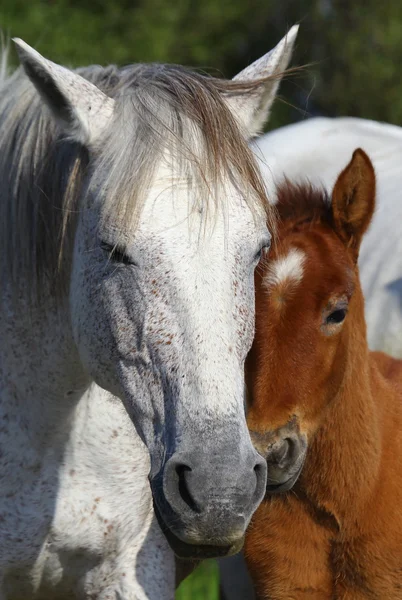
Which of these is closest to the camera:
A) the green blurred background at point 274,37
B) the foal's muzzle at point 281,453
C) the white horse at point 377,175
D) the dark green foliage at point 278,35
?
the foal's muzzle at point 281,453

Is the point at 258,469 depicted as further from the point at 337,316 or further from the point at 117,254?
the point at 337,316

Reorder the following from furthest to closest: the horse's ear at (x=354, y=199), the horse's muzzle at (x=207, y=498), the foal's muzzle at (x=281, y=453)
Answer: the horse's ear at (x=354, y=199)
the foal's muzzle at (x=281, y=453)
the horse's muzzle at (x=207, y=498)

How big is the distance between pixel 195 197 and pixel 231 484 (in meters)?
0.59

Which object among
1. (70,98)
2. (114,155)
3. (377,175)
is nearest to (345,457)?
(114,155)

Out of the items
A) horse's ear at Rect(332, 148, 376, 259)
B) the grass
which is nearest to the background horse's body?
the grass

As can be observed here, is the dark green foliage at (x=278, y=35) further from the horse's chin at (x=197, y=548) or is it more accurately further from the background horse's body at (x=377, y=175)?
the horse's chin at (x=197, y=548)

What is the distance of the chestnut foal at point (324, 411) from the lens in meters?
2.63

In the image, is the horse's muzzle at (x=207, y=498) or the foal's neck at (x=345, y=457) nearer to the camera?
the horse's muzzle at (x=207, y=498)

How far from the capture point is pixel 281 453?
2539 mm

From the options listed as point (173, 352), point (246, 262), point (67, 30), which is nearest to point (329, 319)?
point (246, 262)

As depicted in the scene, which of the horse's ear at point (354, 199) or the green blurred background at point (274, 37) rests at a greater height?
the horse's ear at point (354, 199)

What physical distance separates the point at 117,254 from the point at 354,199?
99 cm

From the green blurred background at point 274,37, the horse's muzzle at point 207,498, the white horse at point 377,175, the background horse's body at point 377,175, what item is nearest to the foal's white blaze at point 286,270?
the horse's muzzle at point 207,498

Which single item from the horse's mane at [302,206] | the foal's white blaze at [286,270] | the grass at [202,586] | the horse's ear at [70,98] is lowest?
the grass at [202,586]
